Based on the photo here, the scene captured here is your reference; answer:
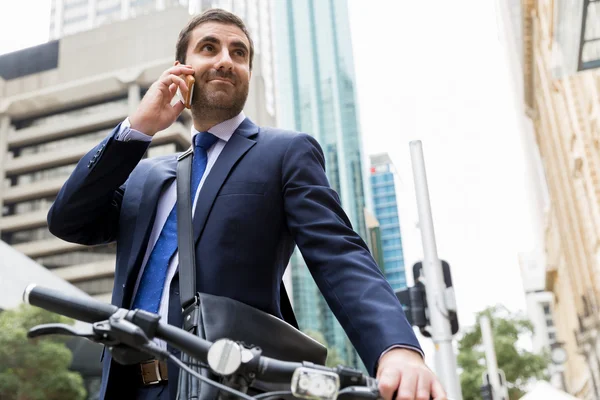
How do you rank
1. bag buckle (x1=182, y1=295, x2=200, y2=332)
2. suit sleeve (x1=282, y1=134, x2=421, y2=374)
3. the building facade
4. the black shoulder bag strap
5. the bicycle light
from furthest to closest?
1. the building facade
2. the black shoulder bag strap
3. bag buckle (x1=182, y1=295, x2=200, y2=332)
4. suit sleeve (x1=282, y1=134, x2=421, y2=374)
5. the bicycle light

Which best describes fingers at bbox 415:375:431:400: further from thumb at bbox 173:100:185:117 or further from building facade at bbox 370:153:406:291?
building facade at bbox 370:153:406:291

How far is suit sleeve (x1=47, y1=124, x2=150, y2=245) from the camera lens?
1.76 m

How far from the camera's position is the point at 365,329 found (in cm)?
147

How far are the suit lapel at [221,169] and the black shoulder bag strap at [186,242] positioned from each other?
1.1 inches

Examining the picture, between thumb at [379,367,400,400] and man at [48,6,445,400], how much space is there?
18cm

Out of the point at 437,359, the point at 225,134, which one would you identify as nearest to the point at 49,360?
the point at 437,359

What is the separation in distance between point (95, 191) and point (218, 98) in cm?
46

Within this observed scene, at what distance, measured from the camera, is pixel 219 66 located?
1.94 metres

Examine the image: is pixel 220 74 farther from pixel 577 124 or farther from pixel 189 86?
pixel 577 124

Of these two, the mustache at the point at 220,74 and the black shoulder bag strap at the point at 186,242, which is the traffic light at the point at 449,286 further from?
the mustache at the point at 220,74

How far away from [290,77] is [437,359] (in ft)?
Result: 361

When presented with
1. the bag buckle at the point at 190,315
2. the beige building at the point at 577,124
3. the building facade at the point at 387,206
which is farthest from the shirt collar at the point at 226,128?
the building facade at the point at 387,206

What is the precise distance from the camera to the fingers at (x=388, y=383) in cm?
122

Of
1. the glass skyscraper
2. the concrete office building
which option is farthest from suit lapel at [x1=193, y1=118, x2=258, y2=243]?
the glass skyscraper
